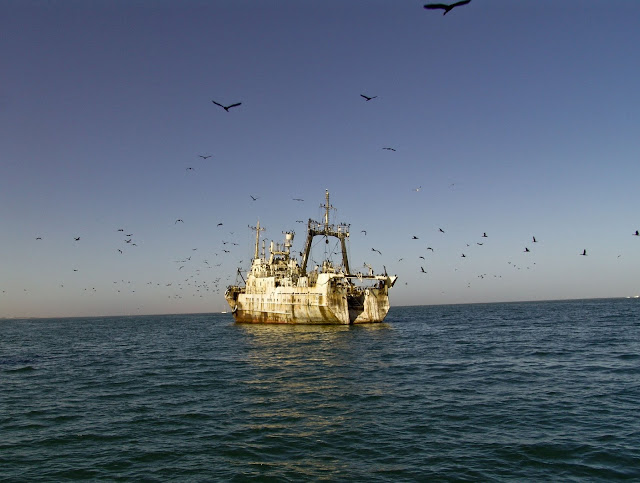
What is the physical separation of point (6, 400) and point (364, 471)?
61.8 ft

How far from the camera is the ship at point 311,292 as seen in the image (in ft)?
187

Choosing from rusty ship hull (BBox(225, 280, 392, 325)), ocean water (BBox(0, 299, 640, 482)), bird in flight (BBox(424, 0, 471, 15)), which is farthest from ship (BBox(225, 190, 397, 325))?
bird in flight (BBox(424, 0, 471, 15))

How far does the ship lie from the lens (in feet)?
187

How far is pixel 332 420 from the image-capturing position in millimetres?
15883

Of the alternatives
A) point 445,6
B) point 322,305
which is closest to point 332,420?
point 445,6

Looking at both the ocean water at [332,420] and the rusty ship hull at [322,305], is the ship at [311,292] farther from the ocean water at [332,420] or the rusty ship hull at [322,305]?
the ocean water at [332,420]

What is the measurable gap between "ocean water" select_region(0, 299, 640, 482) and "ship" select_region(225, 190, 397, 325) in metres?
26.0

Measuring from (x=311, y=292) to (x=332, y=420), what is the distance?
41.9m

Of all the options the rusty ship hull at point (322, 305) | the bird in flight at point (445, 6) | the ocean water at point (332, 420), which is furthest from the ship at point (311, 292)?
the bird in flight at point (445, 6)

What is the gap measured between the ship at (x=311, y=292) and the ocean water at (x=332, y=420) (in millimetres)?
26028

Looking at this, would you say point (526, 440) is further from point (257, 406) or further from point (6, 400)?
point (6, 400)

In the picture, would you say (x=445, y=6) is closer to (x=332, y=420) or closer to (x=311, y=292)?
(x=332, y=420)

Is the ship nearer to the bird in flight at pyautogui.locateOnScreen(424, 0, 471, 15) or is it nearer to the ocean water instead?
the ocean water

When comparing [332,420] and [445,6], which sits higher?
[445,6]
